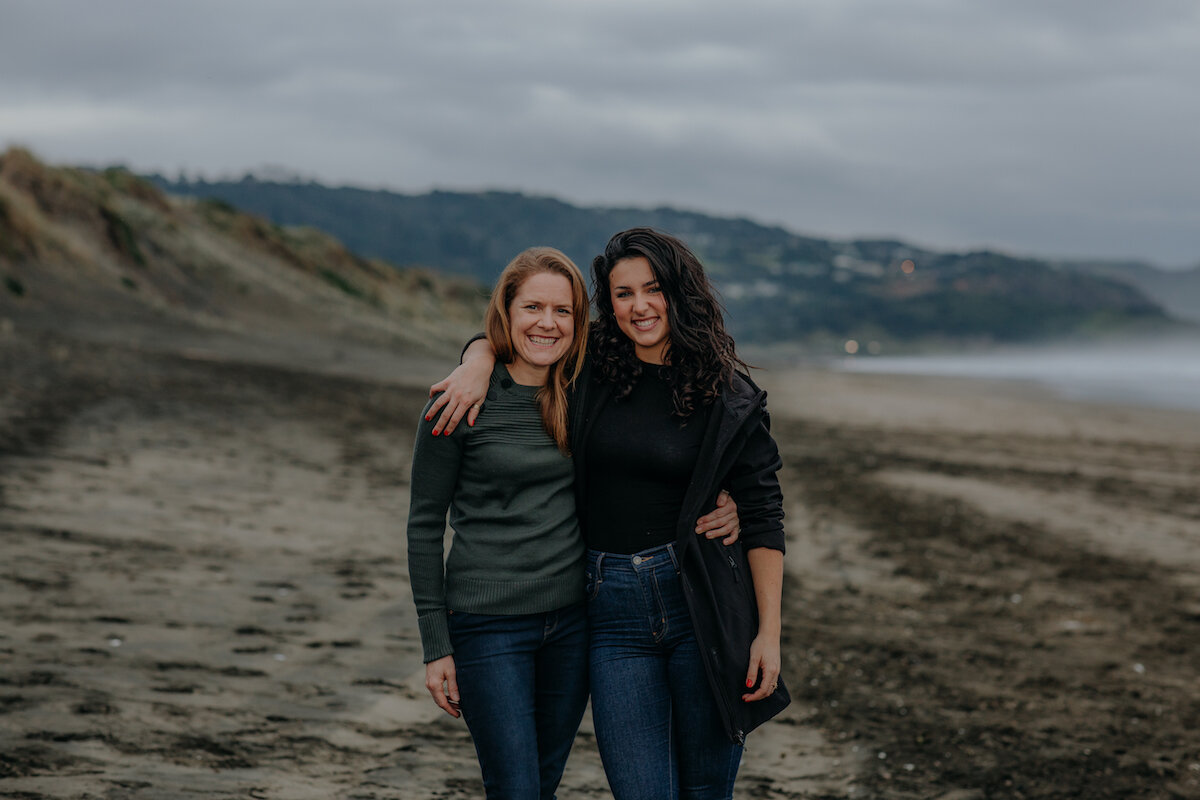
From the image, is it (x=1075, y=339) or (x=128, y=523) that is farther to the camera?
(x=1075, y=339)

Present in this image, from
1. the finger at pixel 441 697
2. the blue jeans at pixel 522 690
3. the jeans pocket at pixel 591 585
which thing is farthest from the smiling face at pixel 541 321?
the finger at pixel 441 697

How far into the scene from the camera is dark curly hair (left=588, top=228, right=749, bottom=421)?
2.68 m

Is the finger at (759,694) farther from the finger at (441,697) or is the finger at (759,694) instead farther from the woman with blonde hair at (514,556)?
the finger at (441,697)

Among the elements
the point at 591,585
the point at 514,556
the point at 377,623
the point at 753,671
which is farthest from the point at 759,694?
the point at 377,623

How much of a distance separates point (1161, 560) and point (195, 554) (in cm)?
893

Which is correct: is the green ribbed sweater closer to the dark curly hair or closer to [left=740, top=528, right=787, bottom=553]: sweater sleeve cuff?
the dark curly hair

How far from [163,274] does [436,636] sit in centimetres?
3091

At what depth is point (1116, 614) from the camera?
26.6ft

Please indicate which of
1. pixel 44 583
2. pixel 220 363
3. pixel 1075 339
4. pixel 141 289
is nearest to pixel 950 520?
pixel 44 583

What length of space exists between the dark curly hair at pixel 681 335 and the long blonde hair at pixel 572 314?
0.08 meters

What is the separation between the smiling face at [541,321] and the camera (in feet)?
8.82

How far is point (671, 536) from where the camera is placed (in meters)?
2.68

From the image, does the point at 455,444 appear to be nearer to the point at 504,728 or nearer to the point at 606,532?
the point at 606,532

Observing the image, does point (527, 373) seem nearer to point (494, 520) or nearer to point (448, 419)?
point (448, 419)
